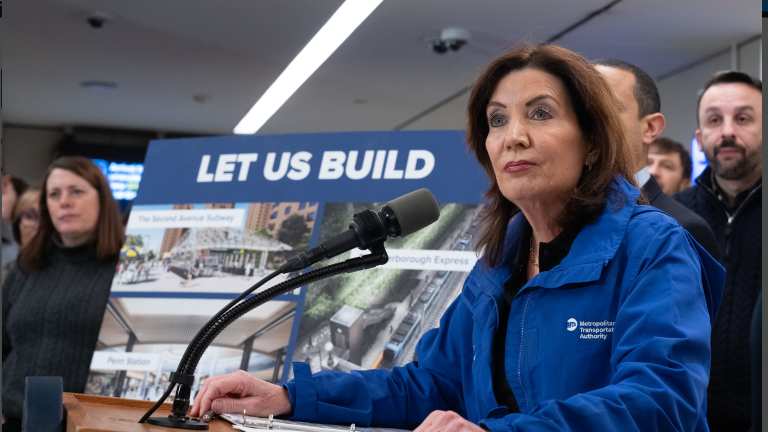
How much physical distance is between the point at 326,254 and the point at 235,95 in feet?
24.7

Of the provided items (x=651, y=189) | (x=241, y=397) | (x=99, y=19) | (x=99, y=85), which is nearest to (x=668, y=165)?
(x=651, y=189)

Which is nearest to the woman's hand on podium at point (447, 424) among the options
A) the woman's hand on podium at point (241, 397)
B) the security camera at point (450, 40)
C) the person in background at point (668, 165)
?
the woman's hand on podium at point (241, 397)

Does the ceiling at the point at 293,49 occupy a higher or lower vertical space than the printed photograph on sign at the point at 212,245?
higher

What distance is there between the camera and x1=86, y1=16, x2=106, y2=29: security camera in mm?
6105

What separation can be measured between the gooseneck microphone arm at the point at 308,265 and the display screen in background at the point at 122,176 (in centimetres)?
949

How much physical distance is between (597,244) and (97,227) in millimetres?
2591

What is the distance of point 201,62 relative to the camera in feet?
23.7

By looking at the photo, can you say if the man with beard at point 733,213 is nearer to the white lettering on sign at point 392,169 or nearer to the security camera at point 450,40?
the white lettering on sign at point 392,169

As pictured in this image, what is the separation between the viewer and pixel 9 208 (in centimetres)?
505

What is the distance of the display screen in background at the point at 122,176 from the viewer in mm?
10031

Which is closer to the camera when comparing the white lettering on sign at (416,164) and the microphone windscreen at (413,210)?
the microphone windscreen at (413,210)

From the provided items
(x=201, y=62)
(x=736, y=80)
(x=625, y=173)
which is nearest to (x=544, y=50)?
(x=625, y=173)

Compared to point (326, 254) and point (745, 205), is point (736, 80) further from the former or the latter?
point (326, 254)

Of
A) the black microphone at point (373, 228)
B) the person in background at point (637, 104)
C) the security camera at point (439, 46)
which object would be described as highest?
the security camera at point (439, 46)
